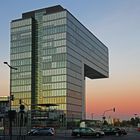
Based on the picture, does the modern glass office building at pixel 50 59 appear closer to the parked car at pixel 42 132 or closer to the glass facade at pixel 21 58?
the glass facade at pixel 21 58

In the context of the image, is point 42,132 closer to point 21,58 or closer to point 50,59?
point 50,59

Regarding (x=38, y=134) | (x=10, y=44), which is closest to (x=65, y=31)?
(x=10, y=44)

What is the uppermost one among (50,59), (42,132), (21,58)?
(21,58)

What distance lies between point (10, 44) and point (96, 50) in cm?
4469

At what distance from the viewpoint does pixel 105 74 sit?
654 feet

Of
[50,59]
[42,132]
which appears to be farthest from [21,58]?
[42,132]

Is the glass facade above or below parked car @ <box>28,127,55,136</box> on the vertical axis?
above

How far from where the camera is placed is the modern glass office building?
15550 cm

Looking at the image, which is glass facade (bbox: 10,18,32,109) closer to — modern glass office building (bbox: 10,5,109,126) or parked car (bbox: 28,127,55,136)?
modern glass office building (bbox: 10,5,109,126)

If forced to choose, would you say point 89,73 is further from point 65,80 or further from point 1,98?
point 1,98

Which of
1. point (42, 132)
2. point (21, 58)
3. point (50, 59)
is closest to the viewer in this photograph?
point (42, 132)

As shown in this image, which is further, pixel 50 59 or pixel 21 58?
pixel 21 58

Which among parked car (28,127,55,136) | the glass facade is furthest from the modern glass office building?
parked car (28,127,55,136)

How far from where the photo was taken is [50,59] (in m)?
158
